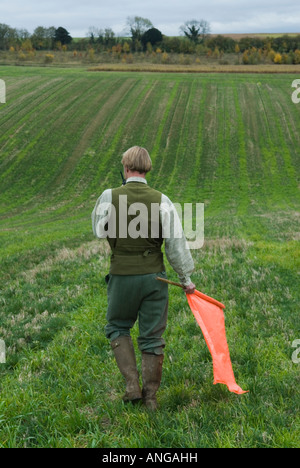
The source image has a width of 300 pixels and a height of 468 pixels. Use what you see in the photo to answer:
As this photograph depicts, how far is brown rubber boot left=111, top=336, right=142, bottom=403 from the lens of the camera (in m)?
3.87

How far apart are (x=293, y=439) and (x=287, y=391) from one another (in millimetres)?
816

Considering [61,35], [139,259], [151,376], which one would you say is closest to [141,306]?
[139,259]

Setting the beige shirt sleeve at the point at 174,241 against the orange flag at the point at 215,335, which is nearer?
the orange flag at the point at 215,335

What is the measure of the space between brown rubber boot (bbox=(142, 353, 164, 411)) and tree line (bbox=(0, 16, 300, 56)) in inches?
3830

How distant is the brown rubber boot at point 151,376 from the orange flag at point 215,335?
1.81 ft

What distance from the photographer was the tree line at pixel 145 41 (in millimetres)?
96750

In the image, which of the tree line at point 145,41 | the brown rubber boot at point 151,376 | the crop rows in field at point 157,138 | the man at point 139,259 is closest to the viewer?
the brown rubber boot at point 151,376

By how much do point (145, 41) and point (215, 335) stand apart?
398 ft

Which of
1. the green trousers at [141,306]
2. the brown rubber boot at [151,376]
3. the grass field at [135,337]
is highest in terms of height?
the green trousers at [141,306]

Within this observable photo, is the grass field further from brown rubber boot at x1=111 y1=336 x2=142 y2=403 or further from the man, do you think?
the man

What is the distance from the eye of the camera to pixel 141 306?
13.8 feet

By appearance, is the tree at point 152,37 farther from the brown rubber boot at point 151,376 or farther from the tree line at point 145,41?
the brown rubber boot at point 151,376

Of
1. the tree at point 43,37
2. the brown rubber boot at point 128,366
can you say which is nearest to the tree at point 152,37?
the tree at point 43,37

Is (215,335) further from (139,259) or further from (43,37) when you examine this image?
(43,37)
